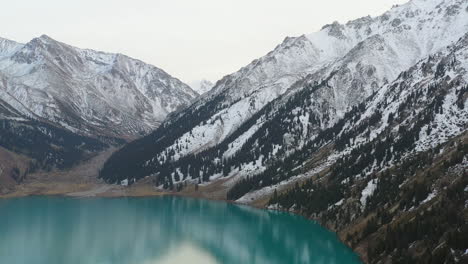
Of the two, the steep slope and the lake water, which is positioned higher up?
the steep slope

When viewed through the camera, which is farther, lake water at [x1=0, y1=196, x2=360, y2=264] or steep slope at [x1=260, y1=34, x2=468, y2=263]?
lake water at [x1=0, y1=196, x2=360, y2=264]

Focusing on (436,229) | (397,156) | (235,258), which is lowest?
(235,258)

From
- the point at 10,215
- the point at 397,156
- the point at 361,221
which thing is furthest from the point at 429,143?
the point at 10,215

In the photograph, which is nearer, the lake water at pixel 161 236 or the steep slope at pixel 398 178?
the steep slope at pixel 398 178

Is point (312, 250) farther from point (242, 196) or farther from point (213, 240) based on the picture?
point (242, 196)

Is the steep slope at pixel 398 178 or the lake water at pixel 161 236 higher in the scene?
the steep slope at pixel 398 178

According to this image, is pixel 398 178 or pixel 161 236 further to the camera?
pixel 161 236

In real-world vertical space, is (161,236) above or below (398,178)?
below

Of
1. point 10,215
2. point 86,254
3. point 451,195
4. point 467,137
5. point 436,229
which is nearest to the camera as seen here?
point 436,229
